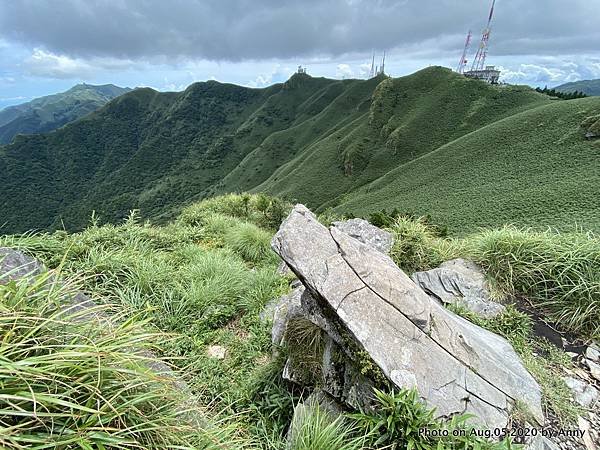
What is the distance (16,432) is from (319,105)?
6531 inches

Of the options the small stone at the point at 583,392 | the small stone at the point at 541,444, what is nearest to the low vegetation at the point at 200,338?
the small stone at the point at 583,392

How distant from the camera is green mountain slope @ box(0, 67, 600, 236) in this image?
142 feet

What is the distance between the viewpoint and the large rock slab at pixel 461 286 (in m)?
4.44

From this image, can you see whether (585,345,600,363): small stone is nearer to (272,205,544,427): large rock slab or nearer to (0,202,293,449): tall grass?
(272,205,544,427): large rock slab

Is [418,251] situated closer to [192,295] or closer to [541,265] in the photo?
[541,265]

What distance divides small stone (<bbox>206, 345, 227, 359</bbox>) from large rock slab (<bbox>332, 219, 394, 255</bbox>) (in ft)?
9.68

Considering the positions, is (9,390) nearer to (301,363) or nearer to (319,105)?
(301,363)

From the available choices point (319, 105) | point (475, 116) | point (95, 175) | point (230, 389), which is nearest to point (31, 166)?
point (95, 175)

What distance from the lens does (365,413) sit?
262 cm

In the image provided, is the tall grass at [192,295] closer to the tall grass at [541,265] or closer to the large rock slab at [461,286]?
the large rock slab at [461,286]

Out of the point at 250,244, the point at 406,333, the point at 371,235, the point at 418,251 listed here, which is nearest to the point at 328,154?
the point at 250,244

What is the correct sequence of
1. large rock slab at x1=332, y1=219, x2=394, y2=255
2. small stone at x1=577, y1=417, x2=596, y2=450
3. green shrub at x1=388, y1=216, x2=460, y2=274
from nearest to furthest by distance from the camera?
small stone at x1=577, y1=417, x2=596, y2=450 → green shrub at x1=388, y1=216, x2=460, y2=274 → large rock slab at x1=332, y1=219, x2=394, y2=255

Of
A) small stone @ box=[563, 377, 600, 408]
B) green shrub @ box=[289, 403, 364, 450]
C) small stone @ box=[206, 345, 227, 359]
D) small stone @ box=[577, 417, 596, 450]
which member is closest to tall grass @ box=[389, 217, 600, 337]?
small stone @ box=[563, 377, 600, 408]

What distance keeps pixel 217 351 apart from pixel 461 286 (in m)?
3.53
